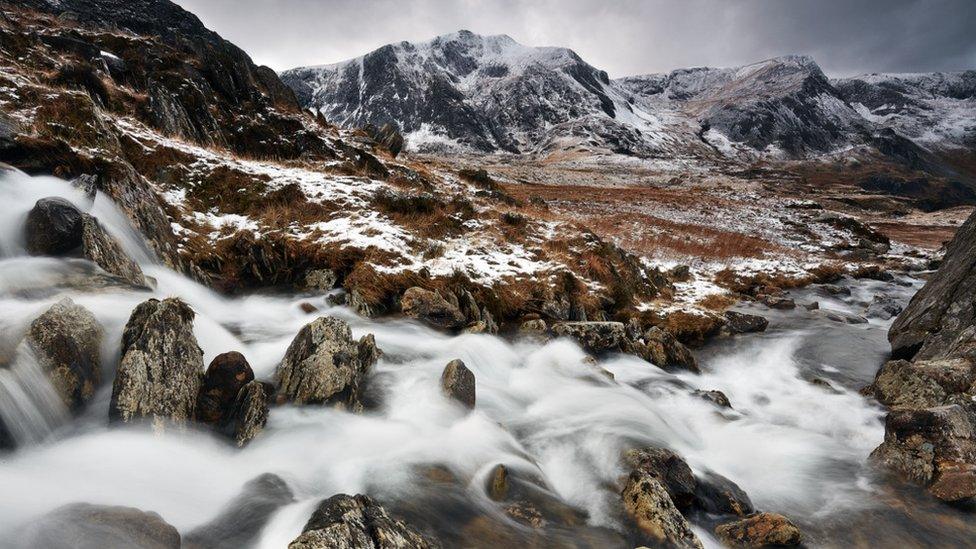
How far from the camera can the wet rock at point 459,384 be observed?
8109 millimetres

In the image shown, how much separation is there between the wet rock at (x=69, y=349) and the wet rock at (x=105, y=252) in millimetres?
2370

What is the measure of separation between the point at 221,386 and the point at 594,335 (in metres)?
8.86

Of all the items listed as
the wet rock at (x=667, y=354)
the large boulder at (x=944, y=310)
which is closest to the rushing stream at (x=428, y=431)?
the wet rock at (x=667, y=354)

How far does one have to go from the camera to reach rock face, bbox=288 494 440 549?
3712mm

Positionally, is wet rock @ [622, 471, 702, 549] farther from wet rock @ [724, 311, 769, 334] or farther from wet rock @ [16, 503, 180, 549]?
wet rock @ [724, 311, 769, 334]

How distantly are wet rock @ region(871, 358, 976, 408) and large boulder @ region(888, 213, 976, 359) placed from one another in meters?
1.06

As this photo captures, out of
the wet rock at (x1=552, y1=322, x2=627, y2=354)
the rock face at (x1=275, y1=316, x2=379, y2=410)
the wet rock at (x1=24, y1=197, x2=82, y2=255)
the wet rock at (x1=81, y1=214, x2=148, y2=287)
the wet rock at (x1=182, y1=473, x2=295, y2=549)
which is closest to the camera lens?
the wet rock at (x1=182, y1=473, x2=295, y2=549)

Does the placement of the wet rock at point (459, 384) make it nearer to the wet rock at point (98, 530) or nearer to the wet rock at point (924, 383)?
the wet rock at point (98, 530)

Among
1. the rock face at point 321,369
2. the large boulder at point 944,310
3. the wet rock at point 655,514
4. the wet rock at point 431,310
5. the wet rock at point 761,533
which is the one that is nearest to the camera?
the wet rock at point 655,514

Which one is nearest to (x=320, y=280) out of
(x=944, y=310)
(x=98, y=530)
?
(x=98, y=530)

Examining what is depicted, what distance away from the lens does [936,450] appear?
689 cm

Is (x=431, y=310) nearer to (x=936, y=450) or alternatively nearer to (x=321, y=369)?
(x=321, y=369)

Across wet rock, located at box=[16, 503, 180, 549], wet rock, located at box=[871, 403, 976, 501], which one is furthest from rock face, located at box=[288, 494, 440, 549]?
wet rock, located at box=[871, 403, 976, 501]

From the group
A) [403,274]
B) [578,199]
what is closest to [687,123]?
[578,199]
